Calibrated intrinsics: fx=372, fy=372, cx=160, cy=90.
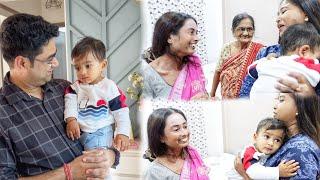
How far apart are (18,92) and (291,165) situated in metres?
0.67

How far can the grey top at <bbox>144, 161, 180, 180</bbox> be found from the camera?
919 mm

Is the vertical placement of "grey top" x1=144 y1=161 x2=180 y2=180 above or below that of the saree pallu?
below

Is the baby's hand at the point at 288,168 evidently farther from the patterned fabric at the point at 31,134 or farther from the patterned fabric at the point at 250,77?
the patterned fabric at the point at 31,134

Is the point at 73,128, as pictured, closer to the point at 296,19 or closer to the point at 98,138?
the point at 98,138

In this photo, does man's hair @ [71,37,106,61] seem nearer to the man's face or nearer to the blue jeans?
the man's face

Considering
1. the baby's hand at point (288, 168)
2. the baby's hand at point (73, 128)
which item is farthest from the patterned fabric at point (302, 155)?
the baby's hand at point (73, 128)

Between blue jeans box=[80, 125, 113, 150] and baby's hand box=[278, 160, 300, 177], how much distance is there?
413 mm

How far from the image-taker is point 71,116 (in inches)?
36.3

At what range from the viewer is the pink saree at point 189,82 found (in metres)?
0.88

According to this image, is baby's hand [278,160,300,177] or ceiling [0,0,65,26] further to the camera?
ceiling [0,0,65,26]

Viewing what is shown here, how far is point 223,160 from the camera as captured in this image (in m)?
0.89

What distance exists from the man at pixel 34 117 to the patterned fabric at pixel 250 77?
1.14 ft

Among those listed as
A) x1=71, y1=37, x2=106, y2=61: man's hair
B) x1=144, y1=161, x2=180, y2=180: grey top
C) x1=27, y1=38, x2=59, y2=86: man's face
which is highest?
x1=71, y1=37, x2=106, y2=61: man's hair

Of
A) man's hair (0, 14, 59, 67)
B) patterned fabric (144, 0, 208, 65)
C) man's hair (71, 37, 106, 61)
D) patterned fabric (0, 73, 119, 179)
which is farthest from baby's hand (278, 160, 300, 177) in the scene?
man's hair (0, 14, 59, 67)
